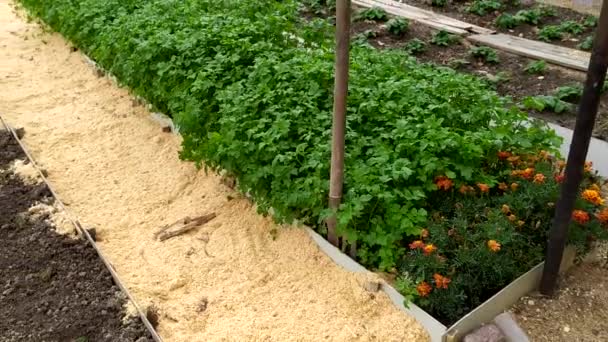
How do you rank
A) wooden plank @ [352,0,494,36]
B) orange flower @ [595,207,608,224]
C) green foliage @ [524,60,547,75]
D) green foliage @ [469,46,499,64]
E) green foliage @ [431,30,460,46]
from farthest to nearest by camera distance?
wooden plank @ [352,0,494,36] < green foliage @ [431,30,460,46] < green foliage @ [469,46,499,64] < green foliage @ [524,60,547,75] < orange flower @ [595,207,608,224]

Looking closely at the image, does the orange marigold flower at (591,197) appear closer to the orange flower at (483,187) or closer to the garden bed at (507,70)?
the orange flower at (483,187)

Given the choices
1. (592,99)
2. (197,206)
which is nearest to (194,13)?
(197,206)

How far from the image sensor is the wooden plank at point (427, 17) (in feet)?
24.8

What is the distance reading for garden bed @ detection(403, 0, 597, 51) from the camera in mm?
7254

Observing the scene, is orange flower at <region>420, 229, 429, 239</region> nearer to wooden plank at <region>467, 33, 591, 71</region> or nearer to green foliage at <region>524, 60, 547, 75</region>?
green foliage at <region>524, 60, 547, 75</region>

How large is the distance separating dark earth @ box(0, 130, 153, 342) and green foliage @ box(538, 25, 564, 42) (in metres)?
5.67

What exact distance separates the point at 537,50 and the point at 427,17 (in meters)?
1.79

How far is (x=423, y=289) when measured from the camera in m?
3.16

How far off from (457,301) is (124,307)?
1904 millimetres

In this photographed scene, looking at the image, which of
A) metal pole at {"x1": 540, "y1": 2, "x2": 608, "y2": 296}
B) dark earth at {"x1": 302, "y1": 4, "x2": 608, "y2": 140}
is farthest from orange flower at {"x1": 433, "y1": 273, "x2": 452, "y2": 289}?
dark earth at {"x1": 302, "y1": 4, "x2": 608, "y2": 140}

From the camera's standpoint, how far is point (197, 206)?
4.67 metres

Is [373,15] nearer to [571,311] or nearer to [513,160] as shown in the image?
[513,160]

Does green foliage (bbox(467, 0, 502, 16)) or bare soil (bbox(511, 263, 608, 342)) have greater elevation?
green foliage (bbox(467, 0, 502, 16))

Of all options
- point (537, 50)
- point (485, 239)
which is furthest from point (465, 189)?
point (537, 50)
